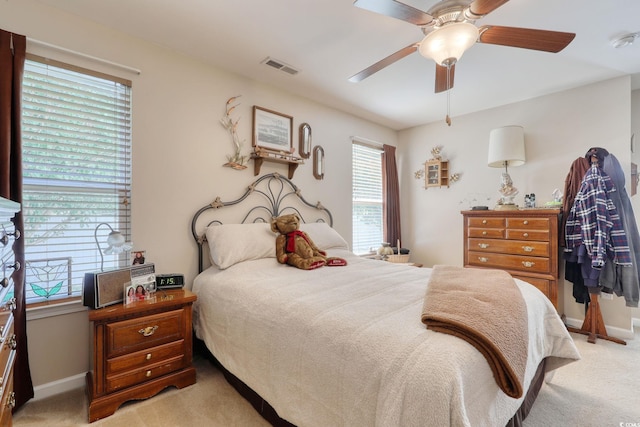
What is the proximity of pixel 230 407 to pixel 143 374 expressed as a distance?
1.91 feet

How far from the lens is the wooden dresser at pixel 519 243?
281 centimetres

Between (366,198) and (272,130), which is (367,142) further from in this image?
(272,130)

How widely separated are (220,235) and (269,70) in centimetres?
163

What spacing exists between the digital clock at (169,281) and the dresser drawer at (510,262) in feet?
9.96

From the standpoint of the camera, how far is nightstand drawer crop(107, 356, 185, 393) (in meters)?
1.67

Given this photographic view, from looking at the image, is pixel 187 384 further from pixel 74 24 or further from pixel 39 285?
pixel 74 24

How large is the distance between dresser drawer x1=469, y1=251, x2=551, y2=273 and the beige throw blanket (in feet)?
5.78

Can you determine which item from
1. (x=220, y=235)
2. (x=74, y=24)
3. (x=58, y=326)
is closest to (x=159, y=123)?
(x=74, y=24)

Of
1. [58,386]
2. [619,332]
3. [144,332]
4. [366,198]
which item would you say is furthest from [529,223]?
[58,386]

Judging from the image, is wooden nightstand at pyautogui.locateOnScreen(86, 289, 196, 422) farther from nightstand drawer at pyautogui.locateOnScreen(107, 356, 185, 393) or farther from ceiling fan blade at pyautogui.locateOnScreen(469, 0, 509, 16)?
ceiling fan blade at pyautogui.locateOnScreen(469, 0, 509, 16)

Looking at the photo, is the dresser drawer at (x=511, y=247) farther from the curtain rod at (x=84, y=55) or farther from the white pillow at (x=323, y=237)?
the curtain rod at (x=84, y=55)

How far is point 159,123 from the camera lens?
7.64 ft

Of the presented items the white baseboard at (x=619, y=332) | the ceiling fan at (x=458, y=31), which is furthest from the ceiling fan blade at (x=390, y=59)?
the white baseboard at (x=619, y=332)

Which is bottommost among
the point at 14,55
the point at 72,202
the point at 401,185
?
the point at 72,202
